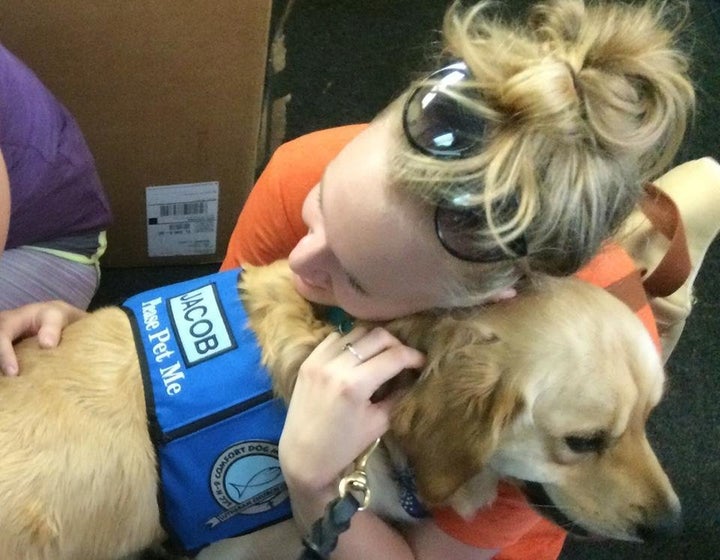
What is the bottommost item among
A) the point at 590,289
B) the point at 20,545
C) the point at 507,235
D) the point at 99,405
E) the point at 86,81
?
the point at 20,545

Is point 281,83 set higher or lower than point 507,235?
lower

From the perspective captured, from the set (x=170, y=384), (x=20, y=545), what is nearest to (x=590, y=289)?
(x=170, y=384)

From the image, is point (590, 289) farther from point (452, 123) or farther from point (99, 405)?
point (99, 405)

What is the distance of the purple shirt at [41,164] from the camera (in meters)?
1.10

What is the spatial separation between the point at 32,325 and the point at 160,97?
0.45 metres

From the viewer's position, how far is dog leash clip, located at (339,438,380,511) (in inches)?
30.8

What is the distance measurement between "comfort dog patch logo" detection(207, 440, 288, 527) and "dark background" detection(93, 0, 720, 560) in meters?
0.66

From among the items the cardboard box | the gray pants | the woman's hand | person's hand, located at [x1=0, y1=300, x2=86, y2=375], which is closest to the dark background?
the cardboard box

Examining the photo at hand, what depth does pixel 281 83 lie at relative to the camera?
6.20ft

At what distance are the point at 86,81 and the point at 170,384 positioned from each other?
1.96 ft

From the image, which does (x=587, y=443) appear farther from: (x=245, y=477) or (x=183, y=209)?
(x=183, y=209)

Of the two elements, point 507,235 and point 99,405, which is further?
point 99,405

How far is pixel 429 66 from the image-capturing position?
1.33 metres

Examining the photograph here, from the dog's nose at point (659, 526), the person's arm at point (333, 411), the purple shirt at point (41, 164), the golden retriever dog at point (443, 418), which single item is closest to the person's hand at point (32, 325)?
the golden retriever dog at point (443, 418)
